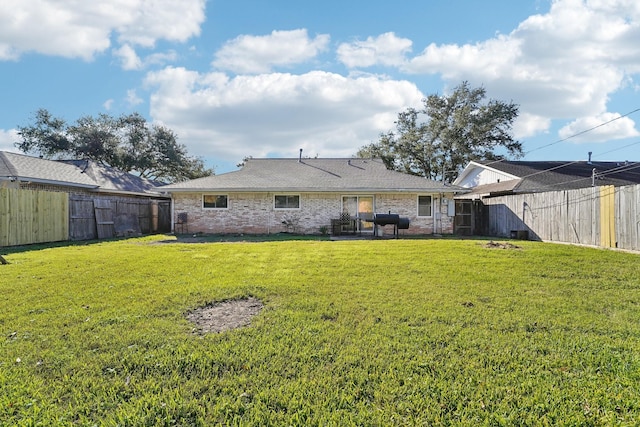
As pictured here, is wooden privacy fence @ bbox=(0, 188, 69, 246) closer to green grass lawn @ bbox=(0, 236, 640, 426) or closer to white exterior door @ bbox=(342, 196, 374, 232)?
green grass lawn @ bbox=(0, 236, 640, 426)

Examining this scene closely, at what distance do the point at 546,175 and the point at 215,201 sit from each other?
58.3 feet

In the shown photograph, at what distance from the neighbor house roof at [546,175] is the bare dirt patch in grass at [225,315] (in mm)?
16638

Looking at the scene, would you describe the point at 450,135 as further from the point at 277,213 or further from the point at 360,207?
the point at 277,213

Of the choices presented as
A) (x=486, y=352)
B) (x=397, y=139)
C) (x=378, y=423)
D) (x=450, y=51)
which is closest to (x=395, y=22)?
(x=450, y=51)

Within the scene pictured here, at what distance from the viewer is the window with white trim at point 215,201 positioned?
1681cm

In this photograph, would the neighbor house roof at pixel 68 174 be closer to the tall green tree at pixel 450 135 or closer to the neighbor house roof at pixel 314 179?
the neighbor house roof at pixel 314 179

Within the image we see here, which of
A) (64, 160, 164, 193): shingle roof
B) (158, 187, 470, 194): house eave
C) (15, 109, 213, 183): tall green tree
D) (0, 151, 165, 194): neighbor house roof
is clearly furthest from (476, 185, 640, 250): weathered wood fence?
(15, 109, 213, 183): tall green tree

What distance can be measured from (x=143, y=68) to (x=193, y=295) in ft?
42.2

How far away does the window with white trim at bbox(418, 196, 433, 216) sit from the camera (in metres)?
16.7

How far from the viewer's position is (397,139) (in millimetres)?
33812

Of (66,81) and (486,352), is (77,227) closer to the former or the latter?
(66,81)

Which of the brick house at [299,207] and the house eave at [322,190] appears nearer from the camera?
the house eave at [322,190]

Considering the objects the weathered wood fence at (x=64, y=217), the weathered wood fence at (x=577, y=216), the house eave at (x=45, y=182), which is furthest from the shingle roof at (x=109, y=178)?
the weathered wood fence at (x=577, y=216)

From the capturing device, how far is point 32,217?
11844 mm
